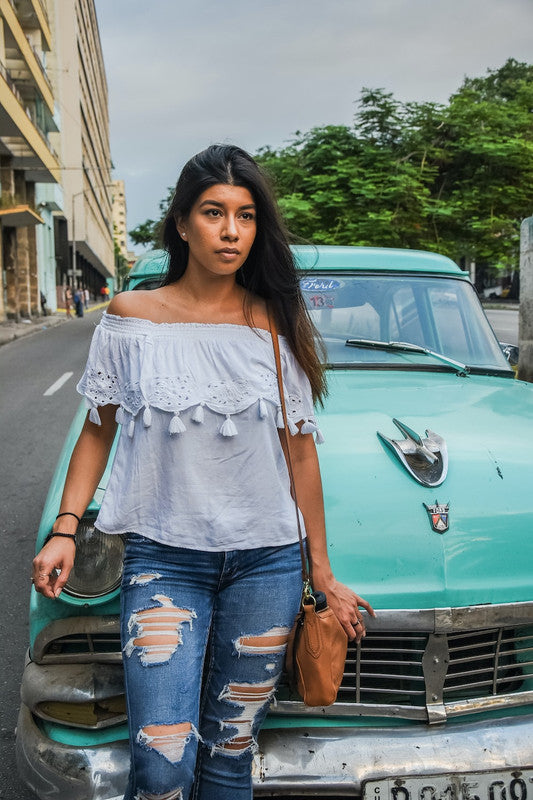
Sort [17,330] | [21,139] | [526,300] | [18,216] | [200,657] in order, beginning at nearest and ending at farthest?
[200,657] → [526,300] → [17,330] → [21,139] → [18,216]

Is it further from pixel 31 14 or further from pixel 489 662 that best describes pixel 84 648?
pixel 31 14

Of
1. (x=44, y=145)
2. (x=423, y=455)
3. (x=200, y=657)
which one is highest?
(x=44, y=145)

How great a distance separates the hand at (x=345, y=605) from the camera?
179 cm

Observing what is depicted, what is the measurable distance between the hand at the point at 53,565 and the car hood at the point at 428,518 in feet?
2.13

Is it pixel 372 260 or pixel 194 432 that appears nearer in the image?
pixel 194 432

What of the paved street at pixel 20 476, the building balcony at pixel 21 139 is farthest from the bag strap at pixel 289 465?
the building balcony at pixel 21 139

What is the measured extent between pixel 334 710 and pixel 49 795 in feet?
2.31

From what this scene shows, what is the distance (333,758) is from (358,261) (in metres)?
2.15

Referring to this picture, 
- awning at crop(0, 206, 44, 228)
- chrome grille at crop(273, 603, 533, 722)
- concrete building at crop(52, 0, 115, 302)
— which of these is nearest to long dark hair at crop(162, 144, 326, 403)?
chrome grille at crop(273, 603, 533, 722)

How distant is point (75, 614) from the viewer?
2021 mm

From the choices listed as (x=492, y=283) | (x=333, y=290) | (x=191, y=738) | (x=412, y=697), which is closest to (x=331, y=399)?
(x=333, y=290)

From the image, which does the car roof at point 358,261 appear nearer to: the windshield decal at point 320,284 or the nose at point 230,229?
the windshield decal at point 320,284

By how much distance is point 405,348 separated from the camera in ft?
10.8

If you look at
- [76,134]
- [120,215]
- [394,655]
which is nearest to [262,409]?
[394,655]
